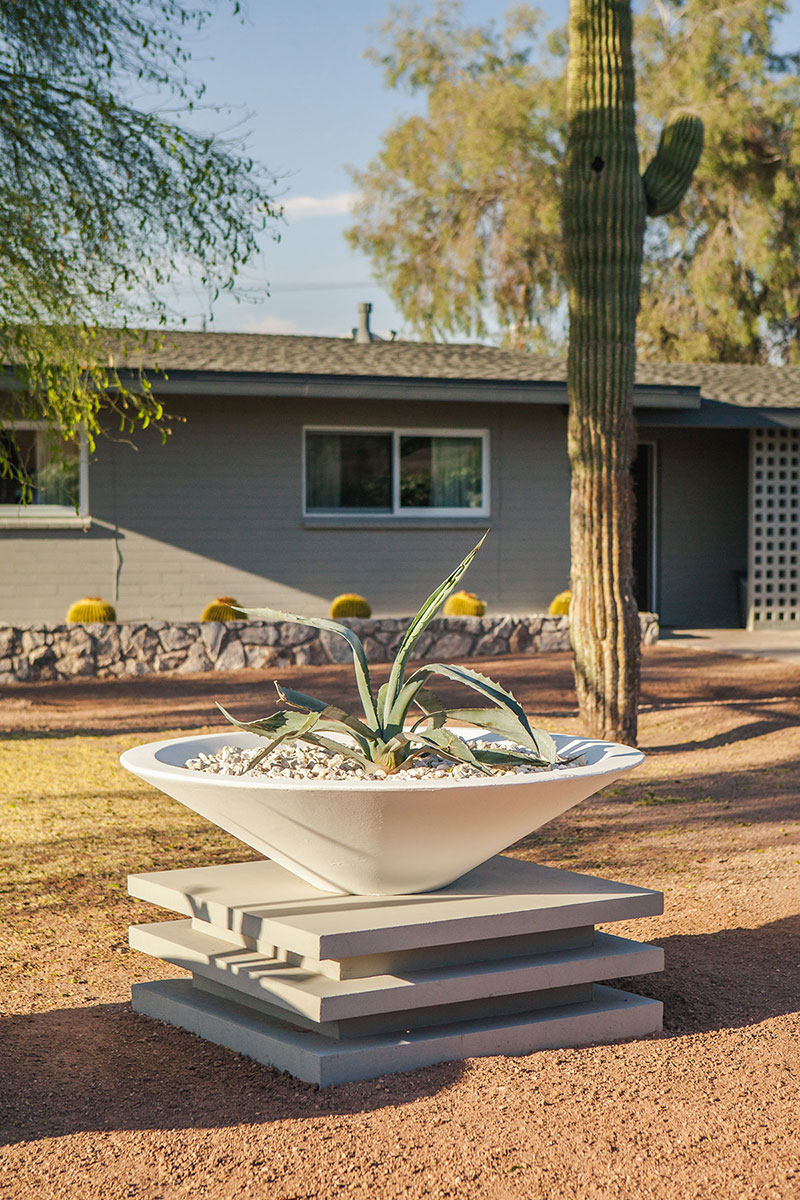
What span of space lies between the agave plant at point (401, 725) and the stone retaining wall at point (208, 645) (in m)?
9.47

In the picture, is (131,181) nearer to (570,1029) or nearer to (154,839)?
(154,839)

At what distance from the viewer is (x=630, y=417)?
28.3 feet

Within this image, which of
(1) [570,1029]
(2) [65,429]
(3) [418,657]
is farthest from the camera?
(3) [418,657]

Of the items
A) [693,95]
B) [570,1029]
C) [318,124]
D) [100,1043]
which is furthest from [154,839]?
[693,95]

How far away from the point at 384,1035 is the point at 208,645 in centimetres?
1023

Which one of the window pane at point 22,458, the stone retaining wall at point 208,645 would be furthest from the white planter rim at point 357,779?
the window pane at point 22,458

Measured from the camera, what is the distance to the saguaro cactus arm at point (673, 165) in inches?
346

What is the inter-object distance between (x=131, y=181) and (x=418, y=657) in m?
6.50

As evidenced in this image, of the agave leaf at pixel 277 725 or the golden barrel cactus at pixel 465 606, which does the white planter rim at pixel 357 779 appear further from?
the golden barrel cactus at pixel 465 606

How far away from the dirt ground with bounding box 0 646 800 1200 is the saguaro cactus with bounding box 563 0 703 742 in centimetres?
173

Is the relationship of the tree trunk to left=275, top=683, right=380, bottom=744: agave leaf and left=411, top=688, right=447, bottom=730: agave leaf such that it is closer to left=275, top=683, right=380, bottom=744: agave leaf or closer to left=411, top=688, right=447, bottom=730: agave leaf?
left=411, top=688, right=447, bottom=730: agave leaf

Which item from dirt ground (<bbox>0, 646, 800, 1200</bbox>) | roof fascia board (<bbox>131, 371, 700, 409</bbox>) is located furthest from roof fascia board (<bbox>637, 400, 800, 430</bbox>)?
dirt ground (<bbox>0, 646, 800, 1200</bbox>)

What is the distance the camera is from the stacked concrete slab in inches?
134

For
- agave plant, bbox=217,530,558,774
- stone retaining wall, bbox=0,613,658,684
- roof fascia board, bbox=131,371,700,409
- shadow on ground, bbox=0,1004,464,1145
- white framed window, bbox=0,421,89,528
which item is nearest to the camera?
shadow on ground, bbox=0,1004,464,1145
